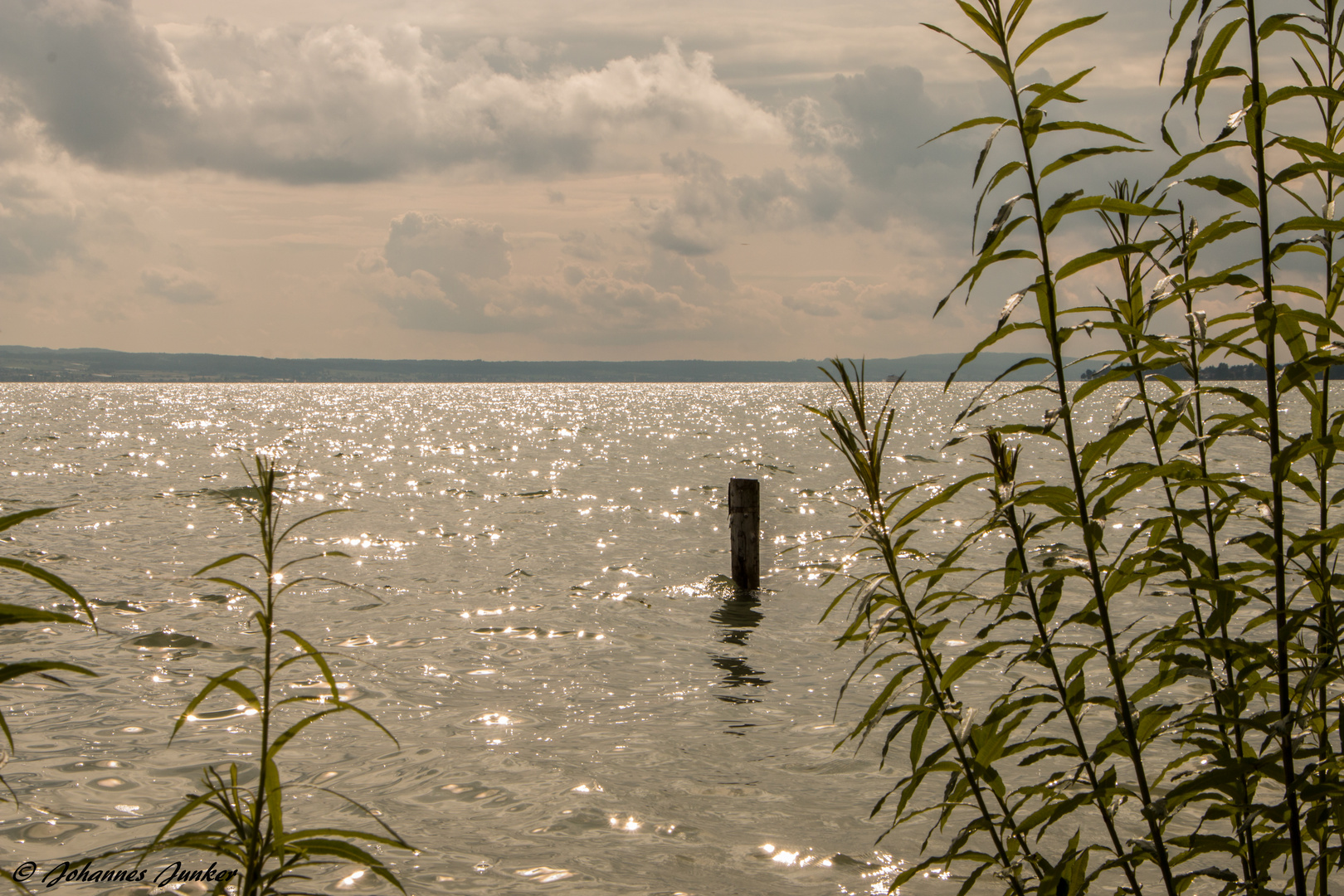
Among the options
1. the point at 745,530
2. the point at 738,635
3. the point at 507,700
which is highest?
the point at 745,530

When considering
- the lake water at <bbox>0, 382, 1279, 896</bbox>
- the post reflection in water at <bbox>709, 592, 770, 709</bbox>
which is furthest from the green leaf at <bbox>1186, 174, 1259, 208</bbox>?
the post reflection in water at <bbox>709, 592, 770, 709</bbox>

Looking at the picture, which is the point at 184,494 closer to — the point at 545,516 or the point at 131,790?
the point at 545,516

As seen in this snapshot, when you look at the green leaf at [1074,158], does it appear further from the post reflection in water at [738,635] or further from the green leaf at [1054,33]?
the post reflection in water at [738,635]

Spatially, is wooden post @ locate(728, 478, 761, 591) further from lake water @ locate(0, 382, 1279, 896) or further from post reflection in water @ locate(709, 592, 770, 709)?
lake water @ locate(0, 382, 1279, 896)

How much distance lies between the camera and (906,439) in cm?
7338

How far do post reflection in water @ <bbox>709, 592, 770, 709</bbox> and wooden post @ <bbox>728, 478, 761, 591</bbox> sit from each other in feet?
1.13

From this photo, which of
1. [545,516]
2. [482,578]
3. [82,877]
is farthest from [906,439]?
[82,877]

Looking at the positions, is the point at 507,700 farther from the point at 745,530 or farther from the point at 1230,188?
the point at 1230,188

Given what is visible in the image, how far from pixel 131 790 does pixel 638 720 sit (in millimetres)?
4725

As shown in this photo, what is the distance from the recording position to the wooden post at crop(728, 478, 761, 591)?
16016 millimetres

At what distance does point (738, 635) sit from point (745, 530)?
278cm

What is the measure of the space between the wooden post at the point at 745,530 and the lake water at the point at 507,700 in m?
0.64

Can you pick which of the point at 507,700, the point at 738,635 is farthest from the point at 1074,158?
the point at 738,635

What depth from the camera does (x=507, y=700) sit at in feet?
35.4
